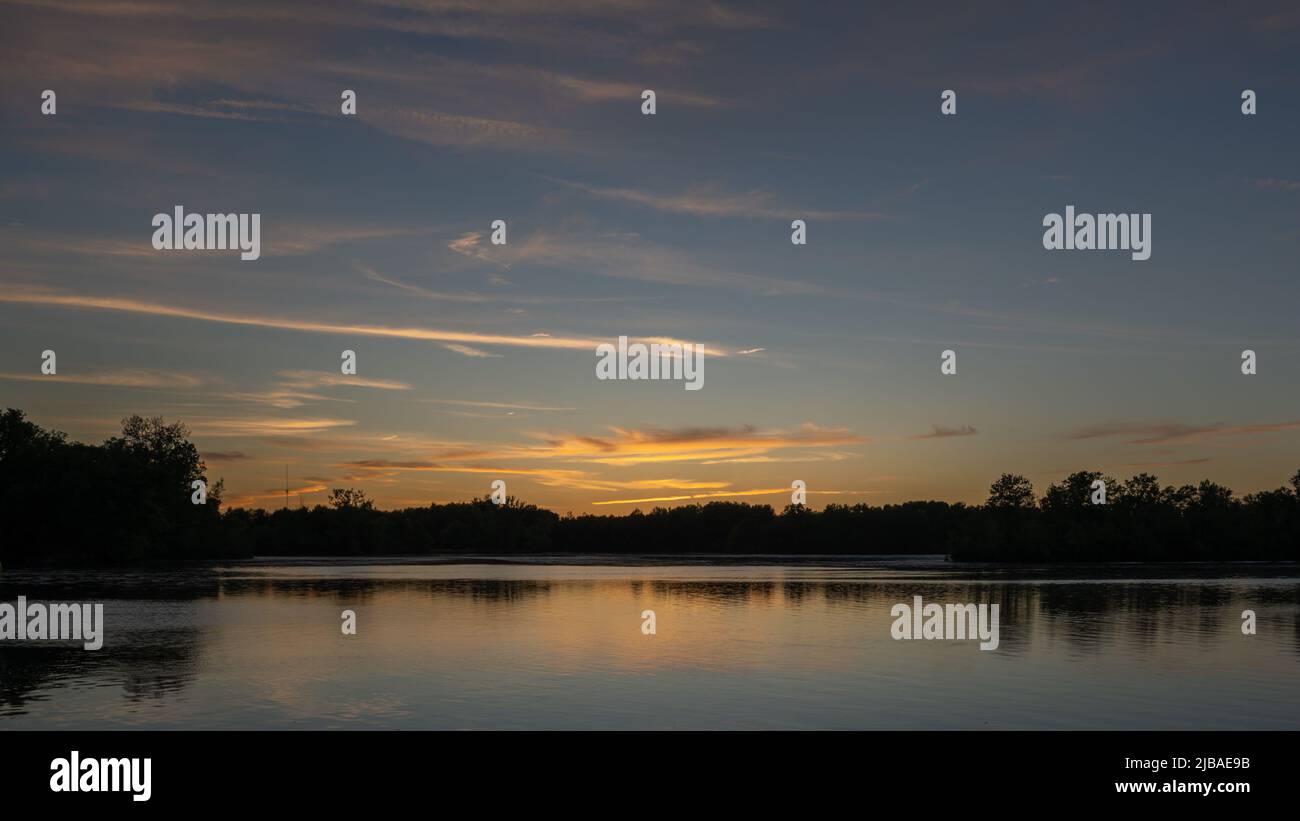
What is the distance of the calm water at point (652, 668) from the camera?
26.2 m

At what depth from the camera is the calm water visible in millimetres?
26219

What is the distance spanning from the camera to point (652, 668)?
1368 inches

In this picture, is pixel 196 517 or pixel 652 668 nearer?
pixel 652 668

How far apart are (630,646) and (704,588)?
145 feet

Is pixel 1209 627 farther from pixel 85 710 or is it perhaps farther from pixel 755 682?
pixel 85 710
